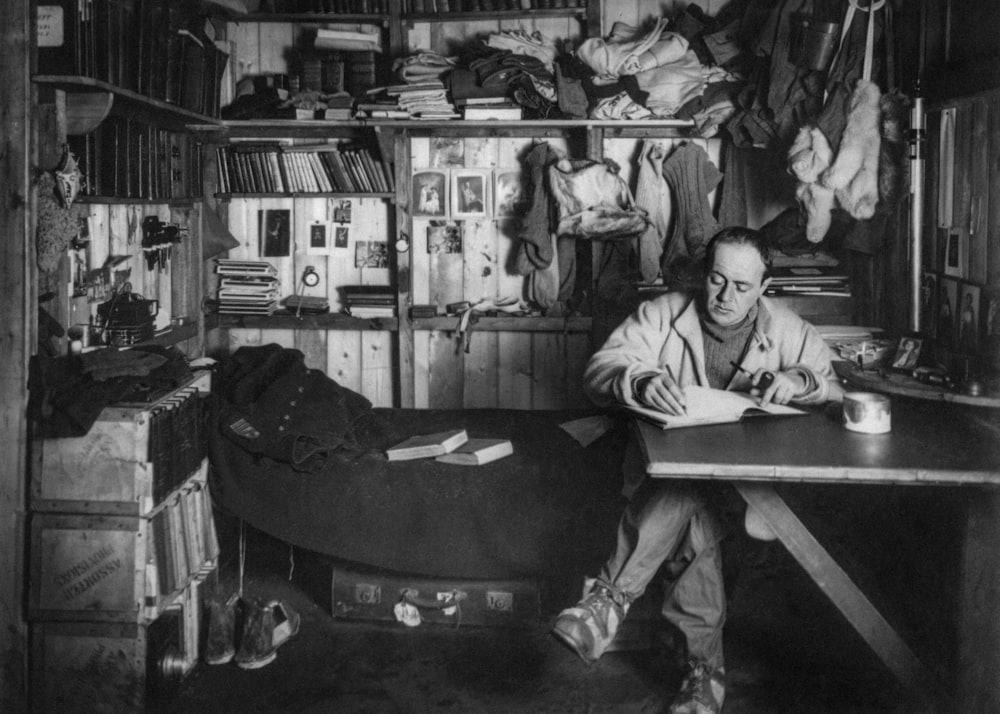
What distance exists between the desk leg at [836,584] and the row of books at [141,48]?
2311 mm

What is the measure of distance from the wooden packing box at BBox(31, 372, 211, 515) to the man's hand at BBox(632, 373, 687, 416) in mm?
1404

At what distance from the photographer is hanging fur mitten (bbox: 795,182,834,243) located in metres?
3.74

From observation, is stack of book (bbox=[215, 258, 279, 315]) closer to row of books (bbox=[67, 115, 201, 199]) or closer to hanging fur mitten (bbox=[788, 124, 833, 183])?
row of books (bbox=[67, 115, 201, 199])

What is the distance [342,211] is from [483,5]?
1.21m

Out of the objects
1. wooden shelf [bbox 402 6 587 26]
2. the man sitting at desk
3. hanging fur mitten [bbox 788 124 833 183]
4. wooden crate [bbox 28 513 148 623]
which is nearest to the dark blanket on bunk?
the man sitting at desk

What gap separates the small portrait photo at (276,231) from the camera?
15.8 ft

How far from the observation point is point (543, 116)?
4.26 m

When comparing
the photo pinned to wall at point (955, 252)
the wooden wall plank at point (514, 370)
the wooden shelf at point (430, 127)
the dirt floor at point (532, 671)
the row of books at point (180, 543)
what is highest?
the wooden shelf at point (430, 127)

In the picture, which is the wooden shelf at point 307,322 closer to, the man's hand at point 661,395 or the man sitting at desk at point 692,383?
the man sitting at desk at point 692,383

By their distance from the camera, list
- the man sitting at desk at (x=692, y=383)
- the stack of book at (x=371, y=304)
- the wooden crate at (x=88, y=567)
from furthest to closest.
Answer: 1. the stack of book at (x=371, y=304)
2. the wooden crate at (x=88, y=567)
3. the man sitting at desk at (x=692, y=383)

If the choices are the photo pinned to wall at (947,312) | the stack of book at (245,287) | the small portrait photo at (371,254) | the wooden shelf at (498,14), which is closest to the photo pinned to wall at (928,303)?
the photo pinned to wall at (947,312)

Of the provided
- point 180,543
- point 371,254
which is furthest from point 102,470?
point 371,254

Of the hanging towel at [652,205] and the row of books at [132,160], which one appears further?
the hanging towel at [652,205]

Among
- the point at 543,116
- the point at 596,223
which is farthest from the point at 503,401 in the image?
the point at 543,116
